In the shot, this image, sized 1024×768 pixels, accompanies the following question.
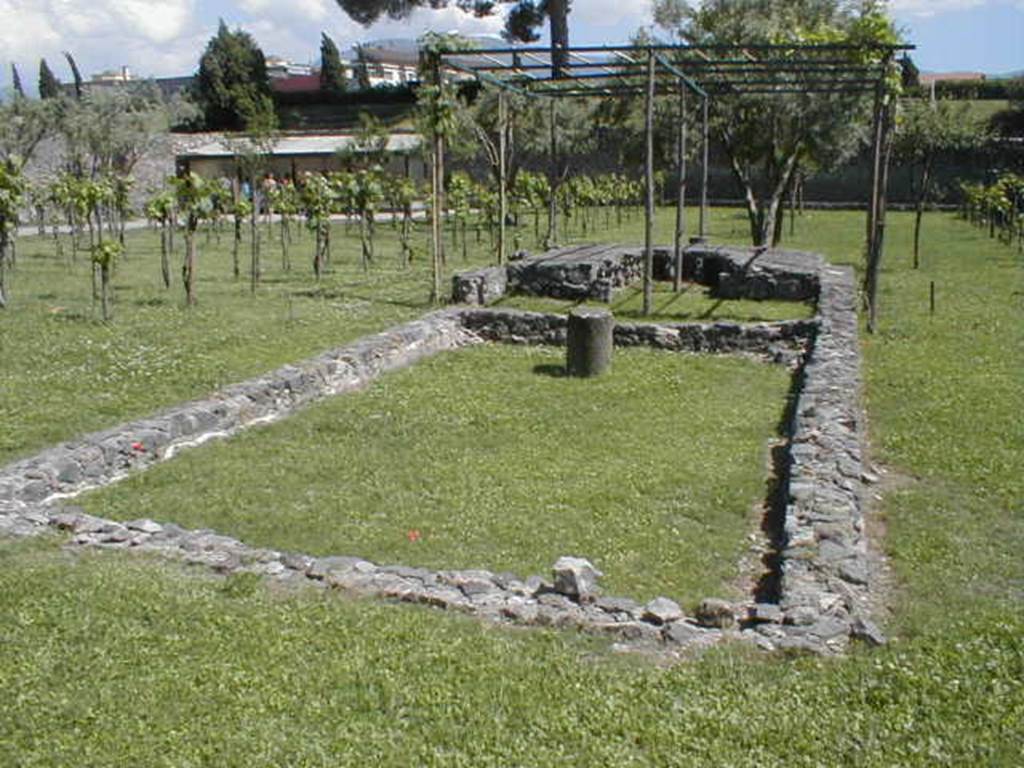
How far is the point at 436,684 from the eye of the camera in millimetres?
4816

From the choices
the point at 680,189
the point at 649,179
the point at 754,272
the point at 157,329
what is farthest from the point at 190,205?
the point at 754,272

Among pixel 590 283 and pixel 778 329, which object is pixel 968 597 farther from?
pixel 590 283

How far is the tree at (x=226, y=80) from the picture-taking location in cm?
5769

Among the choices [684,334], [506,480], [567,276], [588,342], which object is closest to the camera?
[506,480]

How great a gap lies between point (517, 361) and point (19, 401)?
234 inches

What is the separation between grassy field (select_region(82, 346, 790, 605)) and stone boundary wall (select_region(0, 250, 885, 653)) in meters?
0.35

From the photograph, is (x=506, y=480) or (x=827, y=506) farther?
(x=506, y=480)

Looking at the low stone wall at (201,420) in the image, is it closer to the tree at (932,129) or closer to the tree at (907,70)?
the tree at (907,70)

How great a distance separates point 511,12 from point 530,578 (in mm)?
42136

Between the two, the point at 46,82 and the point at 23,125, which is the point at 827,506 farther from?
the point at 46,82

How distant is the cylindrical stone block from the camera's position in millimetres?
12484

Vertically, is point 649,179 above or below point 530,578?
above

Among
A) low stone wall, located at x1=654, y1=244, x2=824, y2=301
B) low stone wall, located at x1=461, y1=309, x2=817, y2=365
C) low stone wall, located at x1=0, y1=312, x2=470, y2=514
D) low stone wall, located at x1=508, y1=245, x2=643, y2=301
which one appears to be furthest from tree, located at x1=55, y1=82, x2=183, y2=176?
low stone wall, located at x1=0, y1=312, x2=470, y2=514

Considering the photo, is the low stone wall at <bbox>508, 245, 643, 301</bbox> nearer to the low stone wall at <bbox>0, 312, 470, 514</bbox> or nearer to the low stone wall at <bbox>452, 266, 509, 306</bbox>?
the low stone wall at <bbox>452, 266, 509, 306</bbox>
